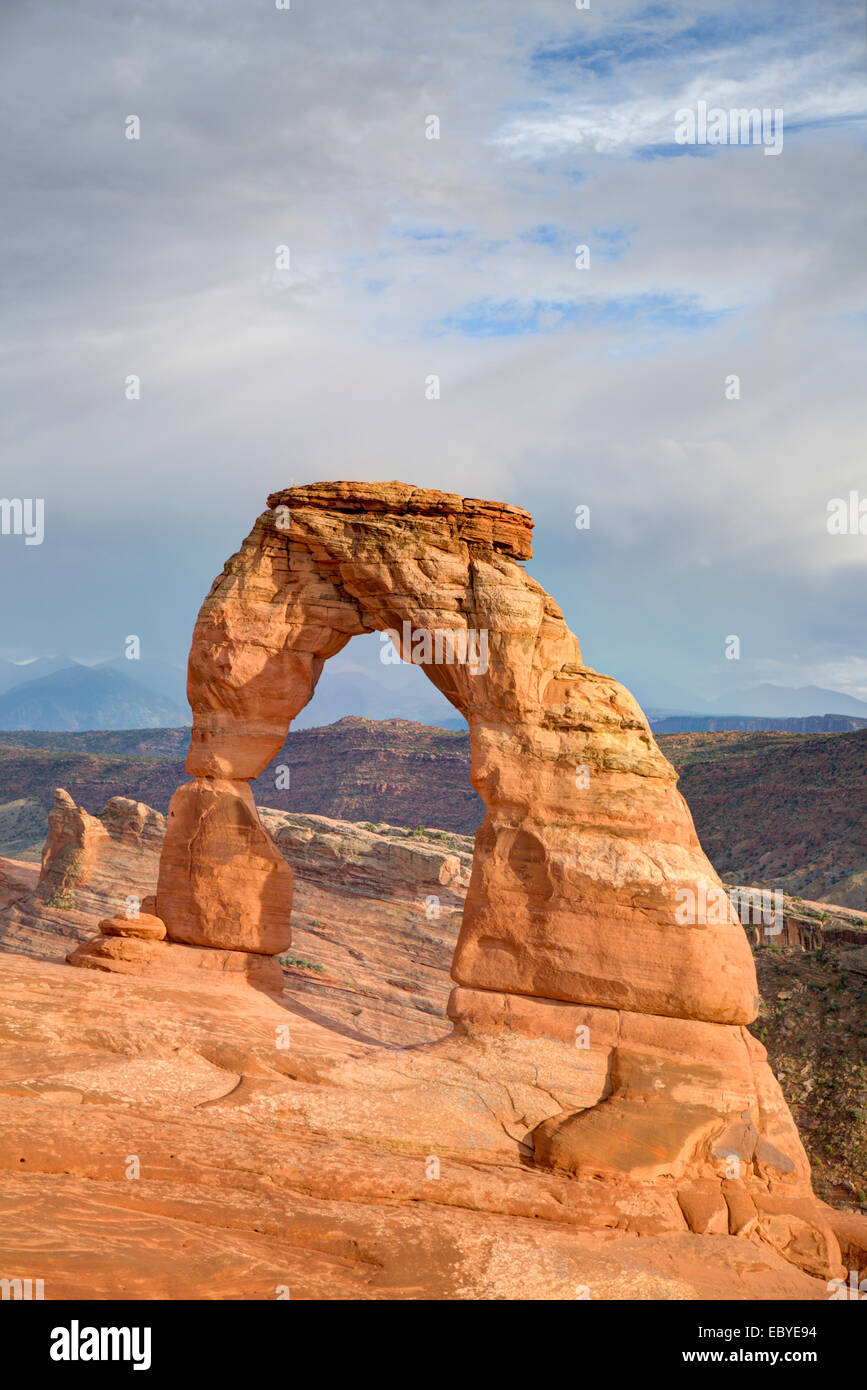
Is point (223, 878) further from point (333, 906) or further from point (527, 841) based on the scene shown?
point (333, 906)

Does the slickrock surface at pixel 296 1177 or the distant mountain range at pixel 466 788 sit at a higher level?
the distant mountain range at pixel 466 788

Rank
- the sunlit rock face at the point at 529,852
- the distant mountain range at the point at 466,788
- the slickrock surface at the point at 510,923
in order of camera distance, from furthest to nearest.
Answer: the distant mountain range at the point at 466,788 → the sunlit rock face at the point at 529,852 → the slickrock surface at the point at 510,923

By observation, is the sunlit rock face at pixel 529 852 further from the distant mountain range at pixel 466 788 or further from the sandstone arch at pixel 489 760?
the distant mountain range at pixel 466 788

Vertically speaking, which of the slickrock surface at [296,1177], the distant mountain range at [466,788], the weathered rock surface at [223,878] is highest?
the distant mountain range at [466,788]

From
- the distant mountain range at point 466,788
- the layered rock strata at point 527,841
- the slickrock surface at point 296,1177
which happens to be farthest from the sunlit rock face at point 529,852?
the distant mountain range at point 466,788

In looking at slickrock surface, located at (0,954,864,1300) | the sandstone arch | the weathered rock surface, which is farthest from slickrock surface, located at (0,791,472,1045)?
slickrock surface, located at (0,954,864,1300)

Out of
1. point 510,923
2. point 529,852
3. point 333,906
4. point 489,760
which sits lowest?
point 333,906

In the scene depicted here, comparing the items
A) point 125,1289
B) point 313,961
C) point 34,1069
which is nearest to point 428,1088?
point 34,1069

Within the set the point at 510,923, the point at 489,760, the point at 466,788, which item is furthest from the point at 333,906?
the point at 466,788

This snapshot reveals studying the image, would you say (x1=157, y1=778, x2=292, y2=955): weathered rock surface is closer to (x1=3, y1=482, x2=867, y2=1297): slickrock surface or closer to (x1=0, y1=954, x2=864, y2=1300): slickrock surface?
(x1=3, y1=482, x2=867, y2=1297): slickrock surface

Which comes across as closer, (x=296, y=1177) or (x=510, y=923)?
(x=296, y=1177)

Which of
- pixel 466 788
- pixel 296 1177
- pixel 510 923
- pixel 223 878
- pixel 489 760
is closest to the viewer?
pixel 296 1177

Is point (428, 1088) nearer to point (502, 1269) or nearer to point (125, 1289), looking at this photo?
point (502, 1269)

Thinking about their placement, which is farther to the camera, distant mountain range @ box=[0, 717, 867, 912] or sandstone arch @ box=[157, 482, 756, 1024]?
distant mountain range @ box=[0, 717, 867, 912]
